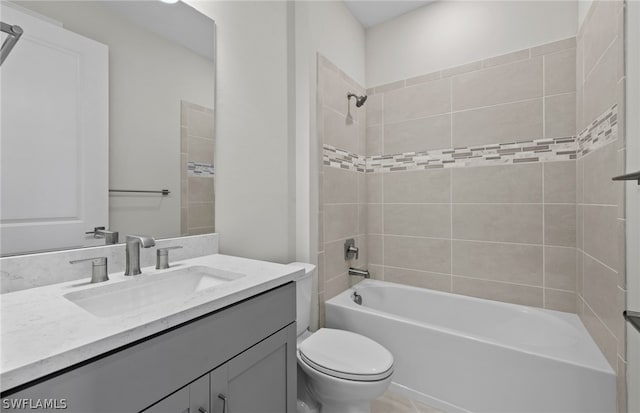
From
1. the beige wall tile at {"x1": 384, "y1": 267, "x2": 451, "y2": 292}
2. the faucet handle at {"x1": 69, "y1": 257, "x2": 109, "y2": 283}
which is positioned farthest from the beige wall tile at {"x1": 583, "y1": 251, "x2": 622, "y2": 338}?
the faucet handle at {"x1": 69, "y1": 257, "x2": 109, "y2": 283}

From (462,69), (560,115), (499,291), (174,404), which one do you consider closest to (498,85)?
(462,69)

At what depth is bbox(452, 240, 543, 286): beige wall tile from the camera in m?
1.87

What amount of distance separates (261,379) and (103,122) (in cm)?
122

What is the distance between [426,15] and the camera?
87.1 inches

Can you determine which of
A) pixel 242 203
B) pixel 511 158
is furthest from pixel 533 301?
pixel 242 203

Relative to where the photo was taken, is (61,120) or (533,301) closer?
(61,120)

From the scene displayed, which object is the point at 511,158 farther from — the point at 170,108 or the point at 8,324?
the point at 8,324

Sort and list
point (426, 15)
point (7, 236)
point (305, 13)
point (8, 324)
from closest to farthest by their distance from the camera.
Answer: point (8, 324)
point (7, 236)
point (305, 13)
point (426, 15)

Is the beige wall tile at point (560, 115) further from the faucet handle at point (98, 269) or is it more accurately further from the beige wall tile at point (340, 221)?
the faucet handle at point (98, 269)

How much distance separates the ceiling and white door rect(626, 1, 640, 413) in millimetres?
1465

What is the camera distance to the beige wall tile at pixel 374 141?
243 centimetres

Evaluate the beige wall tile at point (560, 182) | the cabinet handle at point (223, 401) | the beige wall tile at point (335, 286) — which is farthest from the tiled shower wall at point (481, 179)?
the cabinet handle at point (223, 401)

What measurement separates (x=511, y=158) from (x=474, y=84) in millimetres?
590

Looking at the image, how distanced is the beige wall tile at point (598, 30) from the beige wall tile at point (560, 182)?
1.77 feet
